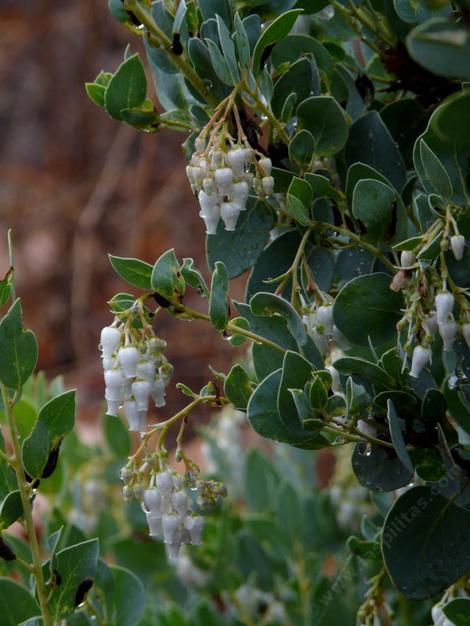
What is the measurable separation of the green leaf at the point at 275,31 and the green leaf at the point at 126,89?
15 cm

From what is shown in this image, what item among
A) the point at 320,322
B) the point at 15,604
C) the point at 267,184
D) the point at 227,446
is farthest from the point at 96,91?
the point at 227,446

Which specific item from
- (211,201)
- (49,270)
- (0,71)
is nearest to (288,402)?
(211,201)

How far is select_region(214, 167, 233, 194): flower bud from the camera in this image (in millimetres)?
985

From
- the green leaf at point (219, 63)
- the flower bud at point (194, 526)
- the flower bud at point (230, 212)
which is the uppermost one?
the green leaf at point (219, 63)

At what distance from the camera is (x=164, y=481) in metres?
1.07

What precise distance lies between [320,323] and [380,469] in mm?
180

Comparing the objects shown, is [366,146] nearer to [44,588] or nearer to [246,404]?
[246,404]

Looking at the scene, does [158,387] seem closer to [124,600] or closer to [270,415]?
[270,415]

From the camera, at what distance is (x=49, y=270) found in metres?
6.21

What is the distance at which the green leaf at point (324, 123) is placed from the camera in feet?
3.51

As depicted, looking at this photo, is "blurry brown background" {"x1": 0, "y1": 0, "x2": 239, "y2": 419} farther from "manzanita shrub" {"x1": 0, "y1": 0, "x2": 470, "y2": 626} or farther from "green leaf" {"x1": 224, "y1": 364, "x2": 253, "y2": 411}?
"green leaf" {"x1": 224, "y1": 364, "x2": 253, "y2": 411}

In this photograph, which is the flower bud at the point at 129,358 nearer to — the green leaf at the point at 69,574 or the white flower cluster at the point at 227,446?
the green leaf at the point at 69,574

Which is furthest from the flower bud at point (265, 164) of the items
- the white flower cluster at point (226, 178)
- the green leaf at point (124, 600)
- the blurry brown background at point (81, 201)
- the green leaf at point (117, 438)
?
the blurry brown background at point (81, 201)

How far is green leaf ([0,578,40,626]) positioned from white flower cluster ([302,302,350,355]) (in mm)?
481
